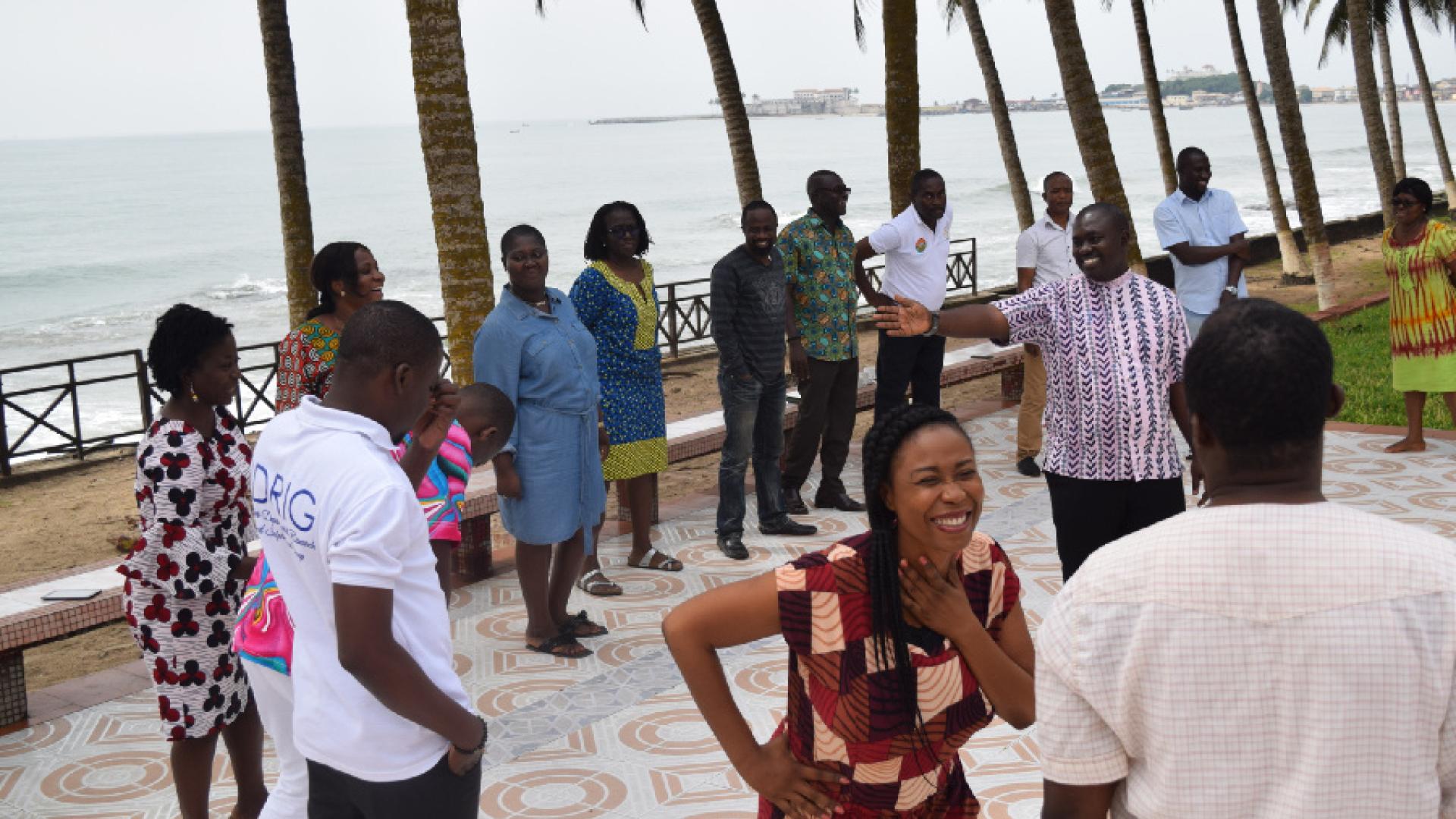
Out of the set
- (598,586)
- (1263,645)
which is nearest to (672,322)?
(598,586)

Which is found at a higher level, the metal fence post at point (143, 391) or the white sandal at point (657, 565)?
the metal fence post at point (143, 391)

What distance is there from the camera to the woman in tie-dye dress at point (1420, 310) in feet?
27.7

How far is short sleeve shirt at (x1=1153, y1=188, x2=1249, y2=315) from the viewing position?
809cm

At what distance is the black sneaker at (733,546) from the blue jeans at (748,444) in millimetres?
24

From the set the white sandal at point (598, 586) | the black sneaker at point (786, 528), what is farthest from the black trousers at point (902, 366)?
the white sandal at point (598, 586)

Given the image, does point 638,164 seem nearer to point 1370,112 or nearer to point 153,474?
point 1370,112

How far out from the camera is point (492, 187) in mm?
97688

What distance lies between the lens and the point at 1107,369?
15.3 feet

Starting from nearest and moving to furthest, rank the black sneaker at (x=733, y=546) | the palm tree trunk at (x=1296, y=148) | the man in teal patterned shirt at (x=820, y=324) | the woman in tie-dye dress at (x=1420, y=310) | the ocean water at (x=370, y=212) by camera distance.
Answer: the black sneaker at (x=733, y=546) → the man in teal patterned shirt at (x=820, y=324) → the woman in tie-dye dress at (x=1420, y=310) → the palm tree trunk at (x=1296, y=148) → the ocean water at (x=370, y=212)

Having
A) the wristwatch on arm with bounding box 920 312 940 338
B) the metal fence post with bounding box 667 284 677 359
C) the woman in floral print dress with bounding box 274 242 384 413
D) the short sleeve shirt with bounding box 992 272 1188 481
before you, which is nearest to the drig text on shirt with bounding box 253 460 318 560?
the woman in floral print dress with bounding box 274 242 384 413

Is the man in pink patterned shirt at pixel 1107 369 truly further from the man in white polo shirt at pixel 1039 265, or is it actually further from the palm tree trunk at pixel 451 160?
the man in white polo shirt at pixel 1039 265

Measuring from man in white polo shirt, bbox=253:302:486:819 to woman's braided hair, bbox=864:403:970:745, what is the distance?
85 centimetres

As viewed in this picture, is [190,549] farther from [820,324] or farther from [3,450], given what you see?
[3,450]

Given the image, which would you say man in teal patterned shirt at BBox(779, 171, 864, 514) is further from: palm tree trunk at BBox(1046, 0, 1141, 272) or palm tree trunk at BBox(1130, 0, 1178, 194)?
palm tree trunk at BBox(1130, 0, 1178, 194)
